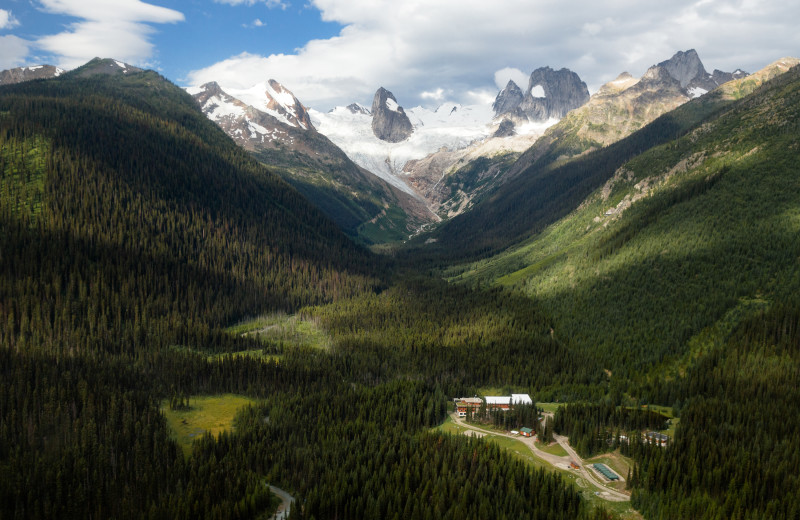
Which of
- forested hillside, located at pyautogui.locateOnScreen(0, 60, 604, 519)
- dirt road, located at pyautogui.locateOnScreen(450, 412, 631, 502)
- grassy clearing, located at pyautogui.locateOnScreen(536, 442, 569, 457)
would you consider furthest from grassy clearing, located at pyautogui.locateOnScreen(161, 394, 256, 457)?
grassy clearing, located at pyautogui.locateOnScreen(536, 442, 569, 457)

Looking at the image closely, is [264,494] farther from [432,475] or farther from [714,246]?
[714,246]

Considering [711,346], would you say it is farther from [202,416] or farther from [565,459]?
[202,416]

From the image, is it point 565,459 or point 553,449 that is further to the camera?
point 553,449

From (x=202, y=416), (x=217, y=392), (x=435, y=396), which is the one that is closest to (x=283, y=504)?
(x=202, y=416)

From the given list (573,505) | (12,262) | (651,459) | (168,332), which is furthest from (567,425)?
(12,262)

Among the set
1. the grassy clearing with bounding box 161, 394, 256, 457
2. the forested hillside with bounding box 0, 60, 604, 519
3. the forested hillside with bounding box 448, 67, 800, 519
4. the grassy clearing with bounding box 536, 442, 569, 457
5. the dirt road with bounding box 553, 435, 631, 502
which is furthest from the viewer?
the grassy clearing with bounding box 161, 394, 256, 457

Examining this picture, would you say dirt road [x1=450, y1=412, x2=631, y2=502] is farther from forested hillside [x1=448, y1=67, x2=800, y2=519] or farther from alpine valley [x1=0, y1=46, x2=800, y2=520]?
forested hillside [x1=448, y1=67, x2=800, y2=519]

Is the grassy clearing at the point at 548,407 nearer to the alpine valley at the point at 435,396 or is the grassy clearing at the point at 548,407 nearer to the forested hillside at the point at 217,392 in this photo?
the alpine valley at the point at 435,396

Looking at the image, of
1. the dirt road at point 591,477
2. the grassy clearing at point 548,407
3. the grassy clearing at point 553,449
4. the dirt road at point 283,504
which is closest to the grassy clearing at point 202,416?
the dirt road at point 283,504
